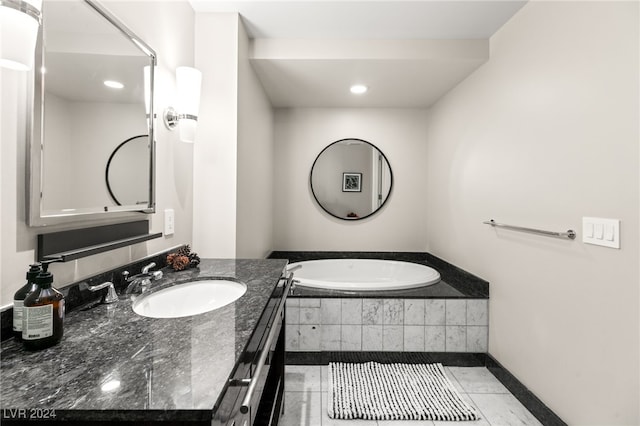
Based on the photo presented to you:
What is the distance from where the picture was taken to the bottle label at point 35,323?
686 millimetres

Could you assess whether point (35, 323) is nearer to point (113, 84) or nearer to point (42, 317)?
point (42, 317)

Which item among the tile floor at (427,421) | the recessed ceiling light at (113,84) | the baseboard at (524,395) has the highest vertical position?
the recessed ceiling light at (113,84)

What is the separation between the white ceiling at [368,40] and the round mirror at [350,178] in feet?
2.44

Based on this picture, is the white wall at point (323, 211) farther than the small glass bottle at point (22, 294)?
Yes

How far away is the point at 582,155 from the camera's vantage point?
1460 millimetres

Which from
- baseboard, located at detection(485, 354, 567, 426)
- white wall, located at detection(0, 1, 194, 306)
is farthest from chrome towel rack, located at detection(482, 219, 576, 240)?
white wall, located at detection(0, 1, 194, 306)

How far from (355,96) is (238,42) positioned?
4.55ft

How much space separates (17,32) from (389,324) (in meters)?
2.28

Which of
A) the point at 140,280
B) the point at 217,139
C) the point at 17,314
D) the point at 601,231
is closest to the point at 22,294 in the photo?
the point at 17,314

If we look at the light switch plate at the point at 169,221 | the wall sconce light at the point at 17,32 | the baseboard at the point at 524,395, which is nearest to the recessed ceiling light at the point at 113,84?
the wall sconce light at the point at 17,32

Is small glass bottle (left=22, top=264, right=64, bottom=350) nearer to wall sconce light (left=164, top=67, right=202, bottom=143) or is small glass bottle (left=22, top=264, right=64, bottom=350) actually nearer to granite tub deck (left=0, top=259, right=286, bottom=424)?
granite tub deck (left=0, top=259, right=286, bottom=424)

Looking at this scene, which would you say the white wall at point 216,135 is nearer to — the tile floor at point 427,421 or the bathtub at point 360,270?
the tile floor at point 427,421

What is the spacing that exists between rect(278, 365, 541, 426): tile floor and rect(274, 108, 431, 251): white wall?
1.51 metres

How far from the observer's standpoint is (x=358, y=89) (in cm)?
288
